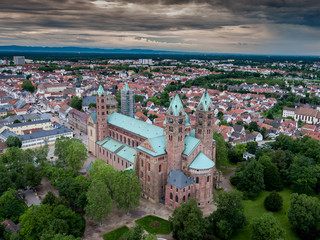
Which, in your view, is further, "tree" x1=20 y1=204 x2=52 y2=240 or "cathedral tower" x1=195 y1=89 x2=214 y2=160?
"cathedral tower" x1=195 y1=89 x2=214 y2=160

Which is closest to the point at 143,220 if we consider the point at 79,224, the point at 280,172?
the point at 79,224

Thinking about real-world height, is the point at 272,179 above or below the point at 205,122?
below

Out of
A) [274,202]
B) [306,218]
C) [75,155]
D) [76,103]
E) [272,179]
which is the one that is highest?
[76,103]

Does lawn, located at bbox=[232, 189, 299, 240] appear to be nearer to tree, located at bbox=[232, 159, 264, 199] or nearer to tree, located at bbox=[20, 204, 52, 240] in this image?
Answer: tree, located at bbox=[232, 159, 264, 199]

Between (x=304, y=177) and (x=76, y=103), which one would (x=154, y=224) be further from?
(x=76, y=103)

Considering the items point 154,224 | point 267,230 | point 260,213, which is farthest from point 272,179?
point 154,224

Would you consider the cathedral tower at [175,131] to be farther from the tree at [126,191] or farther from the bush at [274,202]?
the bush at [274,202]

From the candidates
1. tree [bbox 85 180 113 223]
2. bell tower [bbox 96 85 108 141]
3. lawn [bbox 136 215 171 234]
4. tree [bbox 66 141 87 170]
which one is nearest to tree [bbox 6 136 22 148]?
tree [bbox 66 141 87 170]

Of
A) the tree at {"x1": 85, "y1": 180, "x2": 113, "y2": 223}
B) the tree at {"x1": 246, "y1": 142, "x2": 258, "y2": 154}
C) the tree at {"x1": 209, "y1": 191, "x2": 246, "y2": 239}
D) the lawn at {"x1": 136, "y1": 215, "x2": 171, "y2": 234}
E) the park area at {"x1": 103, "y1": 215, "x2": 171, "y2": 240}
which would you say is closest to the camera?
the tree at {"x1": 209, "y1": 191, "x2": 246, "y2": 239}
